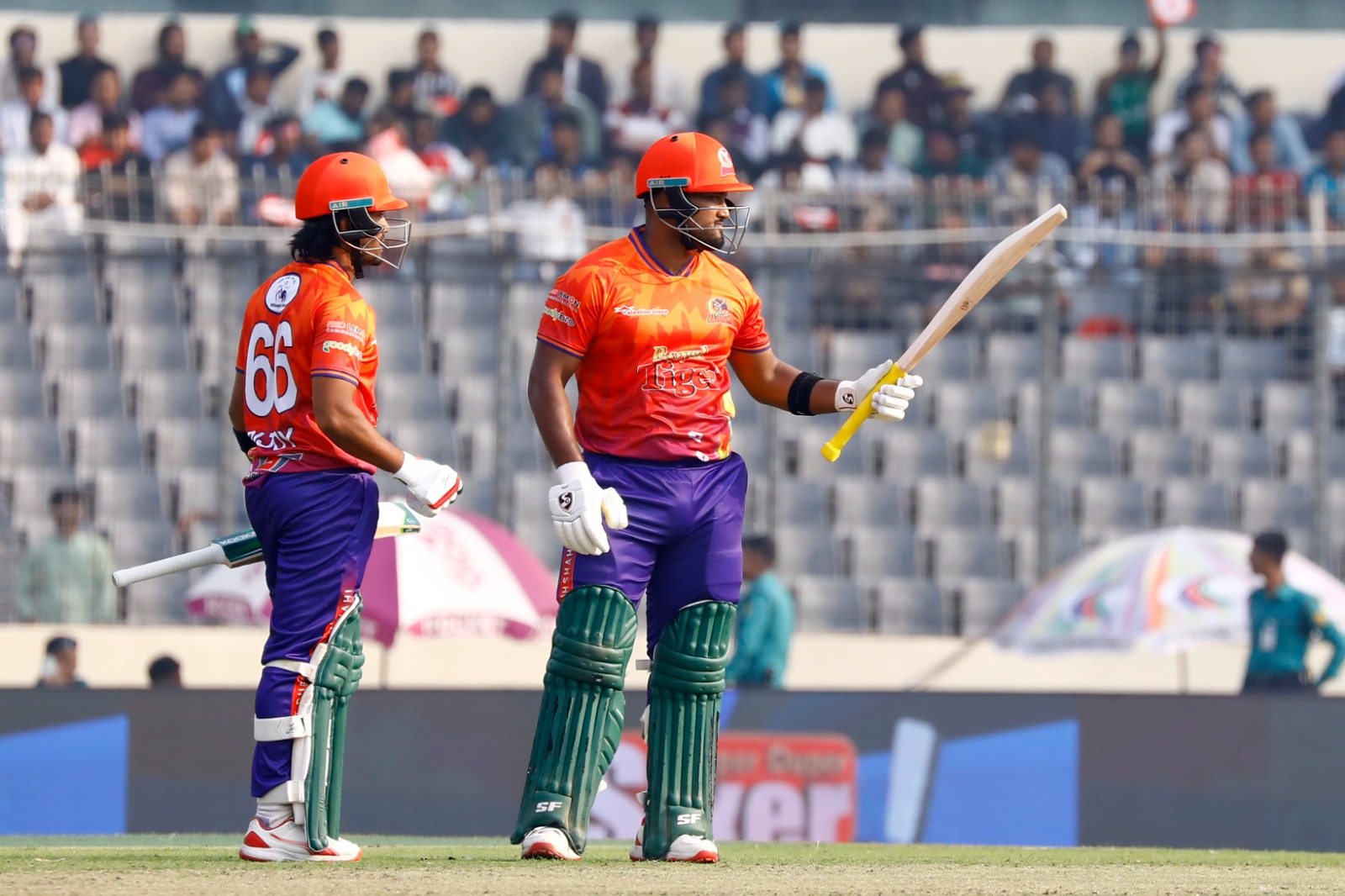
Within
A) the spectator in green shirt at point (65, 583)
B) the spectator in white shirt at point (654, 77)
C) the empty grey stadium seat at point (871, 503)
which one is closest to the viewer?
the spectator in green shirt at point (65, 583)

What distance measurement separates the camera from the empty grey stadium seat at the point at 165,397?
13.8 metres

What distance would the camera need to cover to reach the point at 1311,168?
650 inches

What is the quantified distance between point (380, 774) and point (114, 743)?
1.37 meters

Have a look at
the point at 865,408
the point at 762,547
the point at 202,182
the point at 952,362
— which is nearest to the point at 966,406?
the point at 952,362

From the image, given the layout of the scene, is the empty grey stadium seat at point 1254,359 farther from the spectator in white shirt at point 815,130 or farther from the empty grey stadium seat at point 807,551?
the spectator in white shirt at point 815,130

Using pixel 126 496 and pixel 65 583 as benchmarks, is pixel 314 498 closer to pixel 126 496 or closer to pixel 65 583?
pixel 65 583

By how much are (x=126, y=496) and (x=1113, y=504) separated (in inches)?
268

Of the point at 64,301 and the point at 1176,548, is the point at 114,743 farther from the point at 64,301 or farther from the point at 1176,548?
the point at 1176,548

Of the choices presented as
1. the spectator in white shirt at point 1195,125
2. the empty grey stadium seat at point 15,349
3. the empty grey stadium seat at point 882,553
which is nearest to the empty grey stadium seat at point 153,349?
the empty grey stadium seat at point 15,349

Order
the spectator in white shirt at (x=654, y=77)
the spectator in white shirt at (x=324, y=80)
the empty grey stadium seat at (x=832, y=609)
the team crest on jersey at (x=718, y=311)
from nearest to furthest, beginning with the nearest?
the team crest on jersey at (x=718, y=311), the empty grey stadium seat at (x=832, y=609), the spectator in white shirt at (x=324, y=80), the spectator in white shirt at (x=654, y=77)

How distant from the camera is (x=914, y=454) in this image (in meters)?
13.9

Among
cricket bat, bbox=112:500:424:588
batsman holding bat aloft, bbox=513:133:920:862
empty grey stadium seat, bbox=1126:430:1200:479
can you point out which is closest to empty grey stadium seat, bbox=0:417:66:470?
empty grey stadium seat, bbox=1126:430:1200:479

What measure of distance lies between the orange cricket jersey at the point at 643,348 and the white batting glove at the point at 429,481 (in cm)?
47

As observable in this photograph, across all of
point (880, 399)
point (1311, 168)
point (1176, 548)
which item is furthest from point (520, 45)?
point (880, 399)
